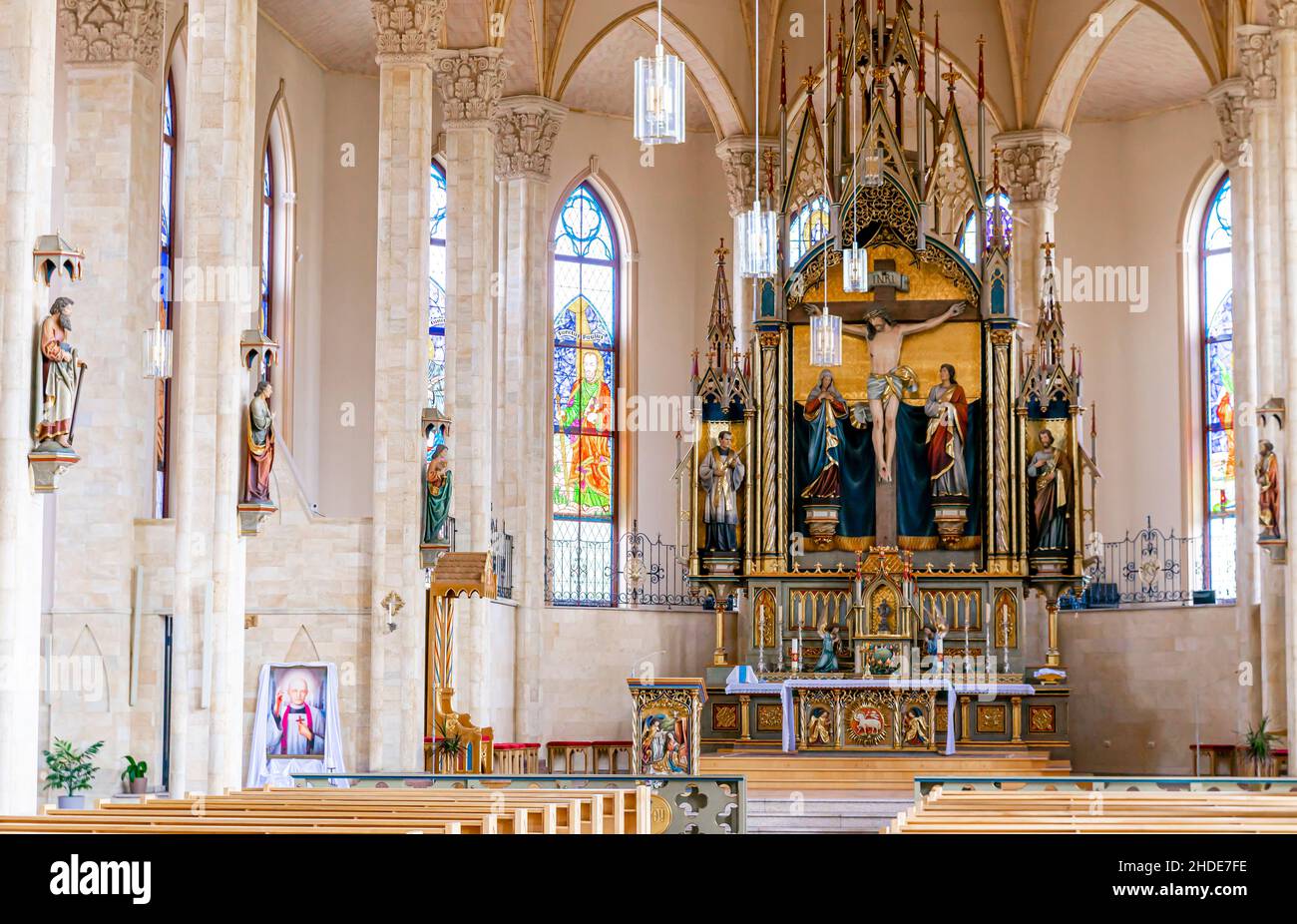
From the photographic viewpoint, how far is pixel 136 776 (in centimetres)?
1967

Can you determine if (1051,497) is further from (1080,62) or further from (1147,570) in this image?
(1080,62)

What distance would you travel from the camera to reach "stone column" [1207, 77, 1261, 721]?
81.8ft

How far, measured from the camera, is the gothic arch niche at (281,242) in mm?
28500

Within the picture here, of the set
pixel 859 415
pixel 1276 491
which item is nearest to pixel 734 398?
pixel 859 415

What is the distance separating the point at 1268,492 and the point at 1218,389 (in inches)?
331

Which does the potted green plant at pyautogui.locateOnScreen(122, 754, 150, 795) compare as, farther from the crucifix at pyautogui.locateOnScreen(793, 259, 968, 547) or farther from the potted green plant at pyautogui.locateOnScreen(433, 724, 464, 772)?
the crucifix at pyautogui.locateOnScreen(793, 259, 968, 547)

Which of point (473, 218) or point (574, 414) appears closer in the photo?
point (473, 218)

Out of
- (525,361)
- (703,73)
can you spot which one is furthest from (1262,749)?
(703,73)

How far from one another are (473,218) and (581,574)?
23.9 feet

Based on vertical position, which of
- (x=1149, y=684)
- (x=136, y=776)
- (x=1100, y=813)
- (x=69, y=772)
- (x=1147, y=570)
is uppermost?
(x=1147, y=570)

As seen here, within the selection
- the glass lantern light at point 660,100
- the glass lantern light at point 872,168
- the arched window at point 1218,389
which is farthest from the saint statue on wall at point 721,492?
the glass lantern light at point 660,100

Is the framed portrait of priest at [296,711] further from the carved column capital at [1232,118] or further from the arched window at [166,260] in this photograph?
the carved column capital at [1232,118]
